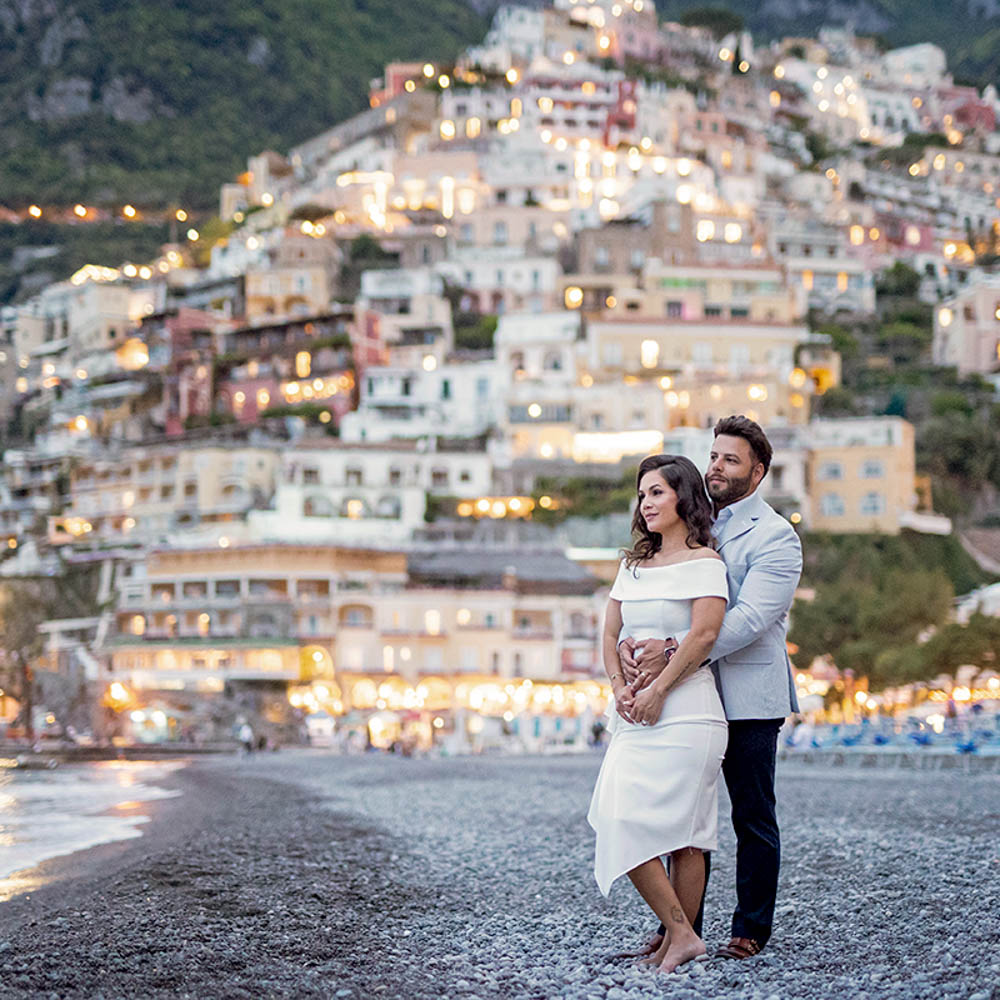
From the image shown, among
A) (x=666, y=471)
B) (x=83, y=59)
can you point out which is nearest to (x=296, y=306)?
(x=666, y=471)

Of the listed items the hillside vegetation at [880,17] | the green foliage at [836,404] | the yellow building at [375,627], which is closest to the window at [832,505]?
the green foliage at [836,404]

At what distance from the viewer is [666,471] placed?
6395 mm

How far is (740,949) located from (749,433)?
7.66ft

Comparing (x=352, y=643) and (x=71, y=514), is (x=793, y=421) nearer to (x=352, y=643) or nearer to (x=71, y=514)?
(x=352, y=643)

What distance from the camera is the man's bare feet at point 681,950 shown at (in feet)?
19.6

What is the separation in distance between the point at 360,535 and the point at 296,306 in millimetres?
24157

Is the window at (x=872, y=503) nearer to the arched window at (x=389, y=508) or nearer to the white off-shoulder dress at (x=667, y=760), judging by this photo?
the arched window at (x=389, y=508)

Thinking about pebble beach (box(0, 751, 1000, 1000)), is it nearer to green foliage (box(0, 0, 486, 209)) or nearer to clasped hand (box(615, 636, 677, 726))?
clasped hand (box(615, 636, 677, 726))

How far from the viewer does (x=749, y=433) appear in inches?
260

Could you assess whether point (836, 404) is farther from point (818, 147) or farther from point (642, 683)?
point (642, 683)

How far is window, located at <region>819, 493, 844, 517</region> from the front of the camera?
56.0 meters

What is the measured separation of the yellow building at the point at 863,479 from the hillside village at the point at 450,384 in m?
0.12

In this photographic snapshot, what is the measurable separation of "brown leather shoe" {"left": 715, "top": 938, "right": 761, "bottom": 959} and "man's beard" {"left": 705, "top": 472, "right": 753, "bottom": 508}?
1.98 meters

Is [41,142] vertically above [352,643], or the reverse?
[41,142]
